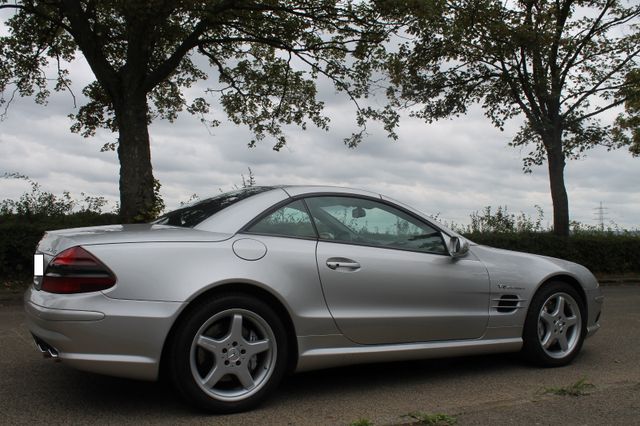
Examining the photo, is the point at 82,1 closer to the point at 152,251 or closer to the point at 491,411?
the point at 152,251

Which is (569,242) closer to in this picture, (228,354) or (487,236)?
(487,236)

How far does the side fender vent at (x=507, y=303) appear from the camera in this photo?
4857 millimetres

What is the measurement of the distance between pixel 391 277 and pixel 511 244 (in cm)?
971

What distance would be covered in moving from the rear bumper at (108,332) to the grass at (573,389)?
260 centimetres

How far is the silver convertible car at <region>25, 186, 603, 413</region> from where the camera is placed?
141 inches

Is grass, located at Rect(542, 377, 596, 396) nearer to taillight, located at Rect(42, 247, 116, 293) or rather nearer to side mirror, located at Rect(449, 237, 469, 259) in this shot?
side mirror, located at Rect(449, 237, 469, 259)

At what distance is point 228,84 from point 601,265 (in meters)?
9.98

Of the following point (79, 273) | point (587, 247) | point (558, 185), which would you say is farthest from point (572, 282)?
point (558, 185)

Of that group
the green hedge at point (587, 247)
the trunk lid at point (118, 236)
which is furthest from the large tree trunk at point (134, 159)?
the trunk lid at point (118, 236)

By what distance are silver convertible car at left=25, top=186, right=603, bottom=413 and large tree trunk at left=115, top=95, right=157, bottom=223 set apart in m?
6.72

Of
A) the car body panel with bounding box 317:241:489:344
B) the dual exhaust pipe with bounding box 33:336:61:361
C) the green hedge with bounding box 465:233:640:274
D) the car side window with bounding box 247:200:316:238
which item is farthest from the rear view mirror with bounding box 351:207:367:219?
the green hedge with bounding box 465:233:640:274

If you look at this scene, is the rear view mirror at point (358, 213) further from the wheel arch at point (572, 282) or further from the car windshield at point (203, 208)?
the wheel arch at point (572, 282)

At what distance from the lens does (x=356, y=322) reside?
4.18 m

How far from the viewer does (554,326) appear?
516cm
